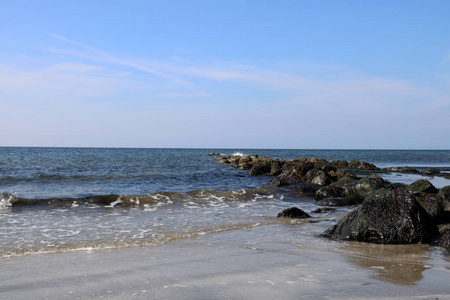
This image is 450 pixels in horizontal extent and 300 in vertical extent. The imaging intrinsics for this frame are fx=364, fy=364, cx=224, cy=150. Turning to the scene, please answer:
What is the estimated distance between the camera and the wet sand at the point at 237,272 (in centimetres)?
416

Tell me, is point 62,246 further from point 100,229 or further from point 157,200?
point 157,200

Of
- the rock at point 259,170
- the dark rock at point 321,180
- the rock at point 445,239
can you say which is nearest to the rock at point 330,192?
→ the dark rock at point 321,180

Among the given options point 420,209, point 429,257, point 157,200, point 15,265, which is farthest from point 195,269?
point 157,200

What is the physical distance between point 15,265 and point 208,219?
545 centimetres

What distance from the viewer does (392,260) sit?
5.79 m

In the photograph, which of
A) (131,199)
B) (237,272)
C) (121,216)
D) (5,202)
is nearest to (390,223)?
(237,272)

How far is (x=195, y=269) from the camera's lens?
5.21 metres

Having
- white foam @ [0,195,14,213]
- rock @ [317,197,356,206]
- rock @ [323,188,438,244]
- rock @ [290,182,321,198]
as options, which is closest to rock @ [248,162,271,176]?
rock @ [290,182,321,198]

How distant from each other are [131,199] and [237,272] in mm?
9394

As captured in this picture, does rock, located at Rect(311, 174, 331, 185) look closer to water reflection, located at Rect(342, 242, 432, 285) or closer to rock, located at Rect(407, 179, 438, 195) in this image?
rock, located at Rect(407, 179, 438, 195)

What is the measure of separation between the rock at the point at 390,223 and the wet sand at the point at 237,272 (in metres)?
0.32

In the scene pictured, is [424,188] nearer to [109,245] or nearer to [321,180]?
[321,180]

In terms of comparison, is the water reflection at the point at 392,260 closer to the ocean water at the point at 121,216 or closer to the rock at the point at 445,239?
the rock at the point at 445,239

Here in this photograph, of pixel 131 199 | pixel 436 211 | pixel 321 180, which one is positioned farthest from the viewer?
pixel 321 180
